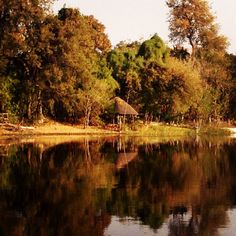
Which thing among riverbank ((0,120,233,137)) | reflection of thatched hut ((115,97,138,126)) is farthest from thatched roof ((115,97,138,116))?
riverbank ((0,120,233,137))

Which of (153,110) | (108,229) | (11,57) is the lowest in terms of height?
(108,229)

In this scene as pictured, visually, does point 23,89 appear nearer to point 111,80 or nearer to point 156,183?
point 111,80

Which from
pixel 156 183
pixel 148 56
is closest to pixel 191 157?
pixel 156 183

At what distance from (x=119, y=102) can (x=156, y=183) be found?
3784 centimetres

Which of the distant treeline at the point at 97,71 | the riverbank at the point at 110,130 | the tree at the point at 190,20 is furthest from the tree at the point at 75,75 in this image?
the tree at the point at 190,20

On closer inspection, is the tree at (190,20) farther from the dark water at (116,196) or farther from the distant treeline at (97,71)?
the dark water at (116,196)

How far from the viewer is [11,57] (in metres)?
49.3

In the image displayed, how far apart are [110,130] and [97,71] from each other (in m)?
7.42

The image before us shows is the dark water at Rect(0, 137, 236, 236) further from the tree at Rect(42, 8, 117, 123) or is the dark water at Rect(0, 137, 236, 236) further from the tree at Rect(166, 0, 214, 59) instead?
the tree at Rect(166, 0, 214, 59)

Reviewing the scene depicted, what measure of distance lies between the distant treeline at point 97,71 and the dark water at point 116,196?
2404 centimetres

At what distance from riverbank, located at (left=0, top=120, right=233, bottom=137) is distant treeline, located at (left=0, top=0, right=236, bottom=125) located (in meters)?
1.50

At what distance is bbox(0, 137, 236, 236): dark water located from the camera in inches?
428

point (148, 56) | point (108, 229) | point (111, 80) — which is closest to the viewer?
point (108, 229)

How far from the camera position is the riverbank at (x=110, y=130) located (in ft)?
155
